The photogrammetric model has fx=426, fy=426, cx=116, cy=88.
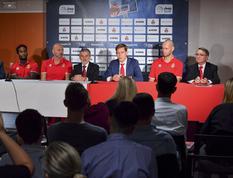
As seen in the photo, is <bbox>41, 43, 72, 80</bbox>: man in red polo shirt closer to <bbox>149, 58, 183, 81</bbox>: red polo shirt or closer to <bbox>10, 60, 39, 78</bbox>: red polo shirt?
<bbox>10, 60, 39, 78</bbox>: red polo shirt

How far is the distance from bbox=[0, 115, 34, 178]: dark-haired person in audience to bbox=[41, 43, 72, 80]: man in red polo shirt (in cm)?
504

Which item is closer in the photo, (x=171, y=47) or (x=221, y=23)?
(x=171, y=47)

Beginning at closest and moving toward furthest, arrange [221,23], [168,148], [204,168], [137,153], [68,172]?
[68,172] → [137,153] → [168,148] → [204,168] → [221,23]

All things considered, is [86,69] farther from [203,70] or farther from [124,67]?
[203,70]

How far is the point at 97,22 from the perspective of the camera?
7.66m

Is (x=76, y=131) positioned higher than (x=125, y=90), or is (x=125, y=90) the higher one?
(x=125, y=90)

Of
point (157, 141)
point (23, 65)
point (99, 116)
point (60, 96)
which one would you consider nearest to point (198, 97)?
point (60, 96)

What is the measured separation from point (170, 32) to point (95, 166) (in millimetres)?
5460

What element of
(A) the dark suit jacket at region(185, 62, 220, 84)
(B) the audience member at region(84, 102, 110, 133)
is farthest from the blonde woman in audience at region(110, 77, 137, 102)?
(A) the dark suit jacket at region(185, 62, 220, 84)

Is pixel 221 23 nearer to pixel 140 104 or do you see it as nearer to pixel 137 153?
pixel 140 104

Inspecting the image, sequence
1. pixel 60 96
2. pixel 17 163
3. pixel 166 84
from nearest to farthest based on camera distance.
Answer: pixel 17 163 → pixel 166 84 → pixel 60 96

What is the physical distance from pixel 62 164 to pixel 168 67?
202 inches

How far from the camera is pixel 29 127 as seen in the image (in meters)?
2.33

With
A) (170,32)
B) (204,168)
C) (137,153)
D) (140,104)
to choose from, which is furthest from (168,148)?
(170,32)
